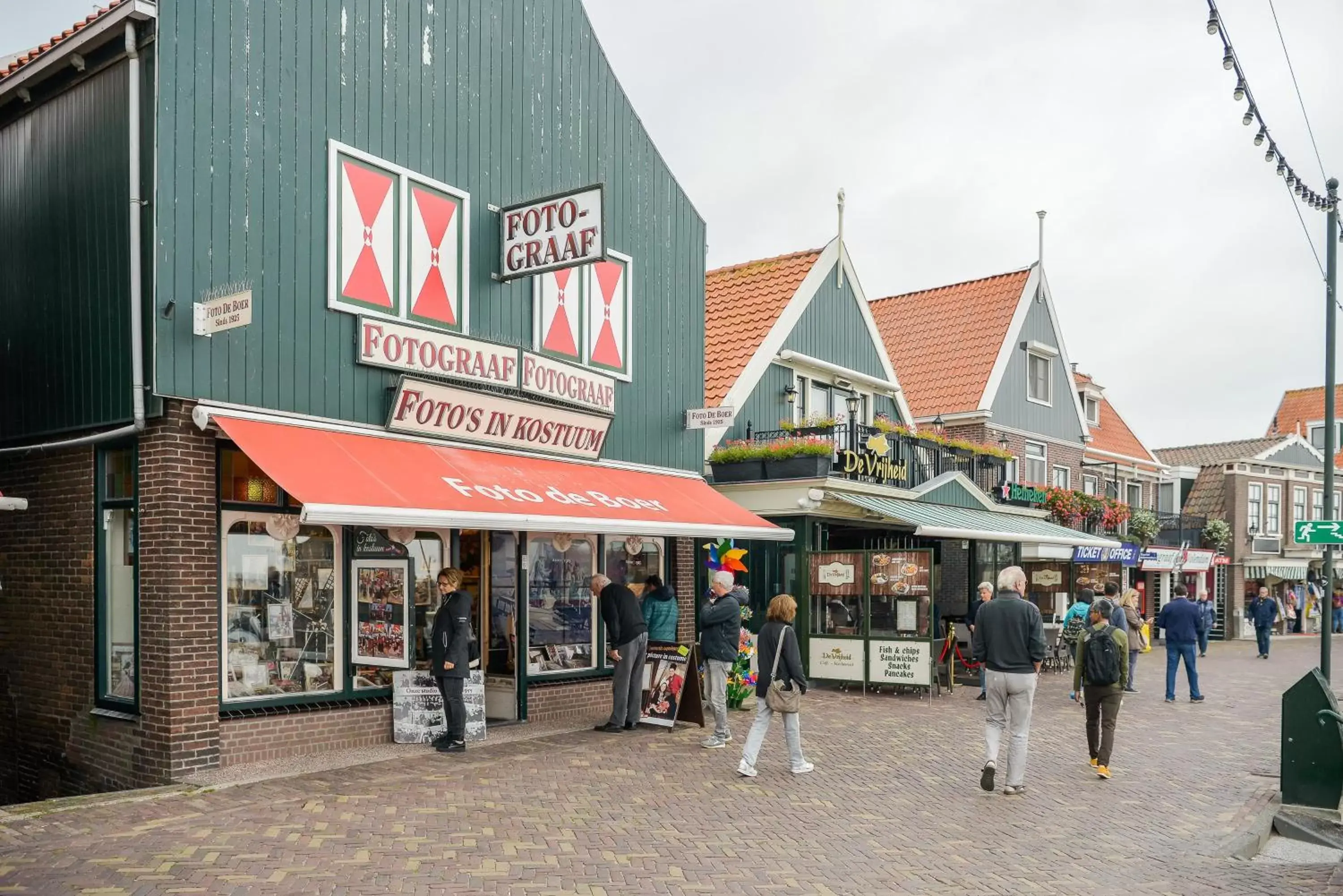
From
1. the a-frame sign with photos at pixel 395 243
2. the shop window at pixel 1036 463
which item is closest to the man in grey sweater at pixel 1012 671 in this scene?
the a-frame sign with photos at pixel 395 243

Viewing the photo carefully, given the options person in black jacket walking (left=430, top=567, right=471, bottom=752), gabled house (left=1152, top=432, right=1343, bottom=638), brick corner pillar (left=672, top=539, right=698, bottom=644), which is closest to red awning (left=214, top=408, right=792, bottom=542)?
person in black jacket walking (left=430, top=567, right=471, bottom=752)

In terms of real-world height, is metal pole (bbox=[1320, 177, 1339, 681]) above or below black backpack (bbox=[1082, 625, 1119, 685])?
above

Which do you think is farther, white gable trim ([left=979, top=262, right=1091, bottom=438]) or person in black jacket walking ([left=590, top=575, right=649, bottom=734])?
white gable trim ([left=979, top=262, right=1091, bottom=438])

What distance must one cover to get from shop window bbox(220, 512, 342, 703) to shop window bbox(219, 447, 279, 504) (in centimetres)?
15

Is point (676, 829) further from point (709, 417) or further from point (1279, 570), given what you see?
point (1279, 570)

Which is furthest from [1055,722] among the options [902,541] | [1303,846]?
[902,541]

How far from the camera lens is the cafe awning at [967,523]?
671 inches

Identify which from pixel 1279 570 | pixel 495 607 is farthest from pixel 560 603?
pixel 1279 570

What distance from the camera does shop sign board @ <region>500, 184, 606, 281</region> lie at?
37.5 feet

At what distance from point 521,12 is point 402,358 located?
464 cm

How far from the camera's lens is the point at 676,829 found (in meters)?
7.96

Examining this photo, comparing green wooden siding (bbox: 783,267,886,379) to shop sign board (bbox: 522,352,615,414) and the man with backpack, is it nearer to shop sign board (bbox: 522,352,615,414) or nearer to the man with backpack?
shop sign board (bbox: 522,352,615,414)

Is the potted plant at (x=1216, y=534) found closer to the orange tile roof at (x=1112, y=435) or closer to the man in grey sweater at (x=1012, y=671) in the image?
the orange tile roof at (x=1112, y=435)

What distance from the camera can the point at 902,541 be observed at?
20.8m
